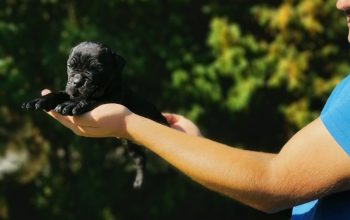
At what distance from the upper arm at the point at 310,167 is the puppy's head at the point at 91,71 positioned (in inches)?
42.8

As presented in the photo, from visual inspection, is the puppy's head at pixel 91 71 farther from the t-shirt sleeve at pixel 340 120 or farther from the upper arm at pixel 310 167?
the t-shirt sleeve at pixel 340 120

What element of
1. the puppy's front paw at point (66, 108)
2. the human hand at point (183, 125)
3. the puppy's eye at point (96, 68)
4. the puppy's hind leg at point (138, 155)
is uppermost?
the puppy's eye at point (96, 68)

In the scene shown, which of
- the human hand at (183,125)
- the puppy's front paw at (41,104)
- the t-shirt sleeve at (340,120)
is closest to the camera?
the t-shirt sleeve at (340,120)

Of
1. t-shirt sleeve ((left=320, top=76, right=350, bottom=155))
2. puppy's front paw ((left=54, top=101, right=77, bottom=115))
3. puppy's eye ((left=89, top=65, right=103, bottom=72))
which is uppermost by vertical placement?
t-shirt sleeve ((left=320, top=76, right=350, bottom=155))

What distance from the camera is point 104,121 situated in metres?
2.53

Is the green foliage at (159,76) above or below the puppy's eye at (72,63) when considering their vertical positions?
below

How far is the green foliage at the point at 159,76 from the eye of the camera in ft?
34.1

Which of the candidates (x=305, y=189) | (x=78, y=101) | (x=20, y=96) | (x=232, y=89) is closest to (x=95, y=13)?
(x=20, y=96)

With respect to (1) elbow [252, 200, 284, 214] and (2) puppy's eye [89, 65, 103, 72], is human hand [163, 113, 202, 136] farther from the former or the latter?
(1) elbow [252, 200, 284, 214]

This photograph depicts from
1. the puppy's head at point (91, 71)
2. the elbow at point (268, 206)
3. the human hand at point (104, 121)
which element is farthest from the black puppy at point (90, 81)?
the elbow at point (268, 206)

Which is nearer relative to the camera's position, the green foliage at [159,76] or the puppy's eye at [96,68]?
the puppy's eye at [96,68]

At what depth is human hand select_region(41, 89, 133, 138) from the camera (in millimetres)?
2488

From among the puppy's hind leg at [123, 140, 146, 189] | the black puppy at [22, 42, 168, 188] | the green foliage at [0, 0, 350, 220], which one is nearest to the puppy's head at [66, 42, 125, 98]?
the black puppy at [22, 42, 168, 188]

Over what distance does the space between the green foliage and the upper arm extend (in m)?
8.01
